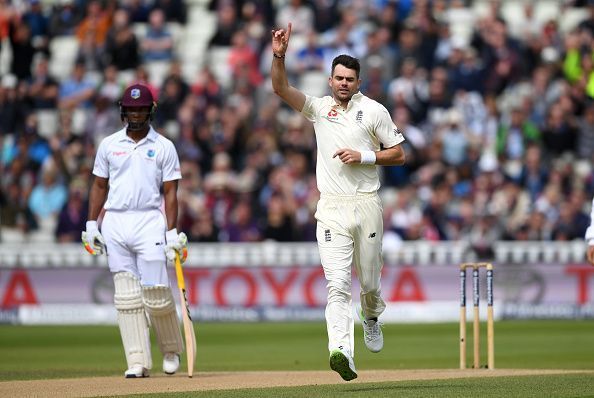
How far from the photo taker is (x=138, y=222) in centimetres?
1154

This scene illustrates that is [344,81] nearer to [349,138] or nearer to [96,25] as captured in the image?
[349,138]

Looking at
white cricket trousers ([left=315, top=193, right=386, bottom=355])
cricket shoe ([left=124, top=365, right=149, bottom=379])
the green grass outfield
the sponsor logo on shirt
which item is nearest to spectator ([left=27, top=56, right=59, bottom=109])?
the green grass outfield

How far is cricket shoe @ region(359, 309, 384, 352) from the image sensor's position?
11156 mm

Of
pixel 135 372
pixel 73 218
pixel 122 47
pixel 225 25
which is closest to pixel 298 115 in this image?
pixel 225 25

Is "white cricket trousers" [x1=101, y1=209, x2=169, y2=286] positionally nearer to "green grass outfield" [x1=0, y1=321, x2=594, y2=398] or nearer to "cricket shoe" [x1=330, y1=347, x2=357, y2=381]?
"green grass outfield" [x1=0, y1=321, x2=594, y2=398]

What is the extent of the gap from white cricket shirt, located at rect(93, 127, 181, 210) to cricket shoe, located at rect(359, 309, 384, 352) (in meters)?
1.91

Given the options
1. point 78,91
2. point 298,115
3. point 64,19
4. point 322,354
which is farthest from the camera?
point 64,19

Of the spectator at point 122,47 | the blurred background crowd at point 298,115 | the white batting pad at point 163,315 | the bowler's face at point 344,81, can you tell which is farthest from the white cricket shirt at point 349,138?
the spectator at point 122,47

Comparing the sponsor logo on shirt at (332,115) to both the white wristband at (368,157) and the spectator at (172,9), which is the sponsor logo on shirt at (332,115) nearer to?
the white wristband at (368,157)

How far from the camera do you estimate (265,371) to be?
12.9 metres

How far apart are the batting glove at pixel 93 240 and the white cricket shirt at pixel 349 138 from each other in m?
2.14

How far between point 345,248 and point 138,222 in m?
1.99

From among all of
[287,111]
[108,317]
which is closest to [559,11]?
[287,111]

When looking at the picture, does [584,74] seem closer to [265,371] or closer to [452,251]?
[452,251]
